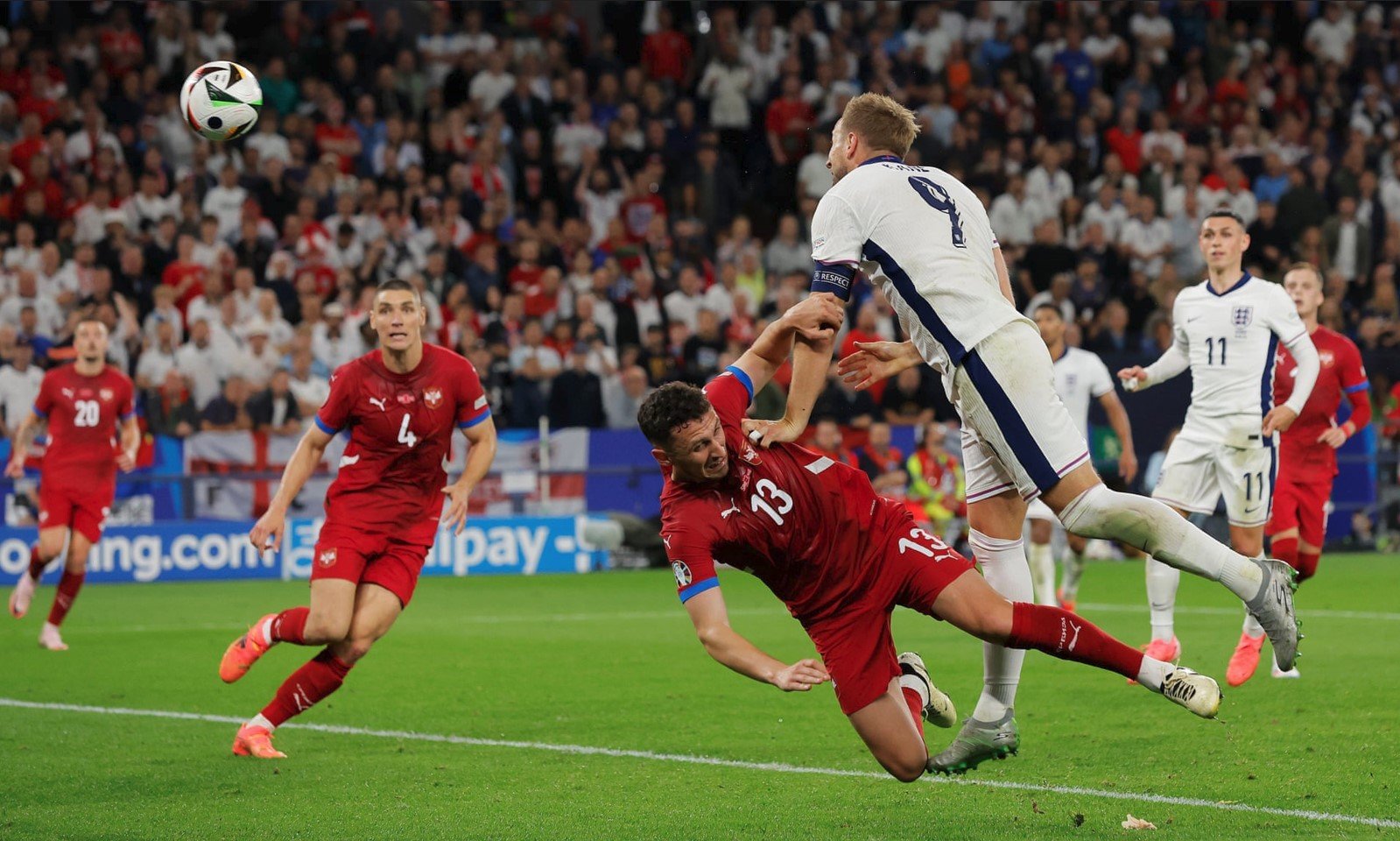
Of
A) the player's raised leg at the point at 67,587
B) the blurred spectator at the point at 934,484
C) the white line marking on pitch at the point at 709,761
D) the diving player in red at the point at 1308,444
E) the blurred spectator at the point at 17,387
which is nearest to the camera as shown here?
the white line marking on pitch at the point at 709,761

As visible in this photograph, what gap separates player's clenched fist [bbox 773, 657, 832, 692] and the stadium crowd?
13380 mm

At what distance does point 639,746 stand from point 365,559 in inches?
66.6

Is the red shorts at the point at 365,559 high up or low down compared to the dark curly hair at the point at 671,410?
down

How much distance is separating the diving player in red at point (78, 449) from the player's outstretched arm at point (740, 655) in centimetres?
863

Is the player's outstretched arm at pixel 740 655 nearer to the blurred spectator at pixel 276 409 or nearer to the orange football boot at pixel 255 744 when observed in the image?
the orange football boot at pixel 255 744

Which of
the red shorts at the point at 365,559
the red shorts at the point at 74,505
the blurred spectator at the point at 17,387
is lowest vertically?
the red shorts at the point at 74,505

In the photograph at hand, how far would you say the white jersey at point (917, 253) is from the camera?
6.84 meters

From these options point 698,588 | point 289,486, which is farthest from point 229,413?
point 698,588

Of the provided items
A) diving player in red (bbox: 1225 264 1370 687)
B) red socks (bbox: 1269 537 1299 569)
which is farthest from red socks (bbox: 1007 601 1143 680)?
red socks (bbox: 1269 537 1299 569)

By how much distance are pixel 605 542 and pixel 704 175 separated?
6216 millimetres

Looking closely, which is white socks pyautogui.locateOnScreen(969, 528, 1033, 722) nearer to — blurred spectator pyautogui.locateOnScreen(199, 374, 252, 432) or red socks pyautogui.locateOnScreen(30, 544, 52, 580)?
red socks pyautogui.locateOnScreen(30, 544, 52, 580)

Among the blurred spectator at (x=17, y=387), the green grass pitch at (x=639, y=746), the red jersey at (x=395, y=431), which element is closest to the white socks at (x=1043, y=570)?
the green grass pitch at (x=639, y=746)

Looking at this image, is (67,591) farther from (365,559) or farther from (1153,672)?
(1153,672)

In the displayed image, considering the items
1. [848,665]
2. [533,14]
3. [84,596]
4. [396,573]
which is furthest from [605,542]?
[848,665]
